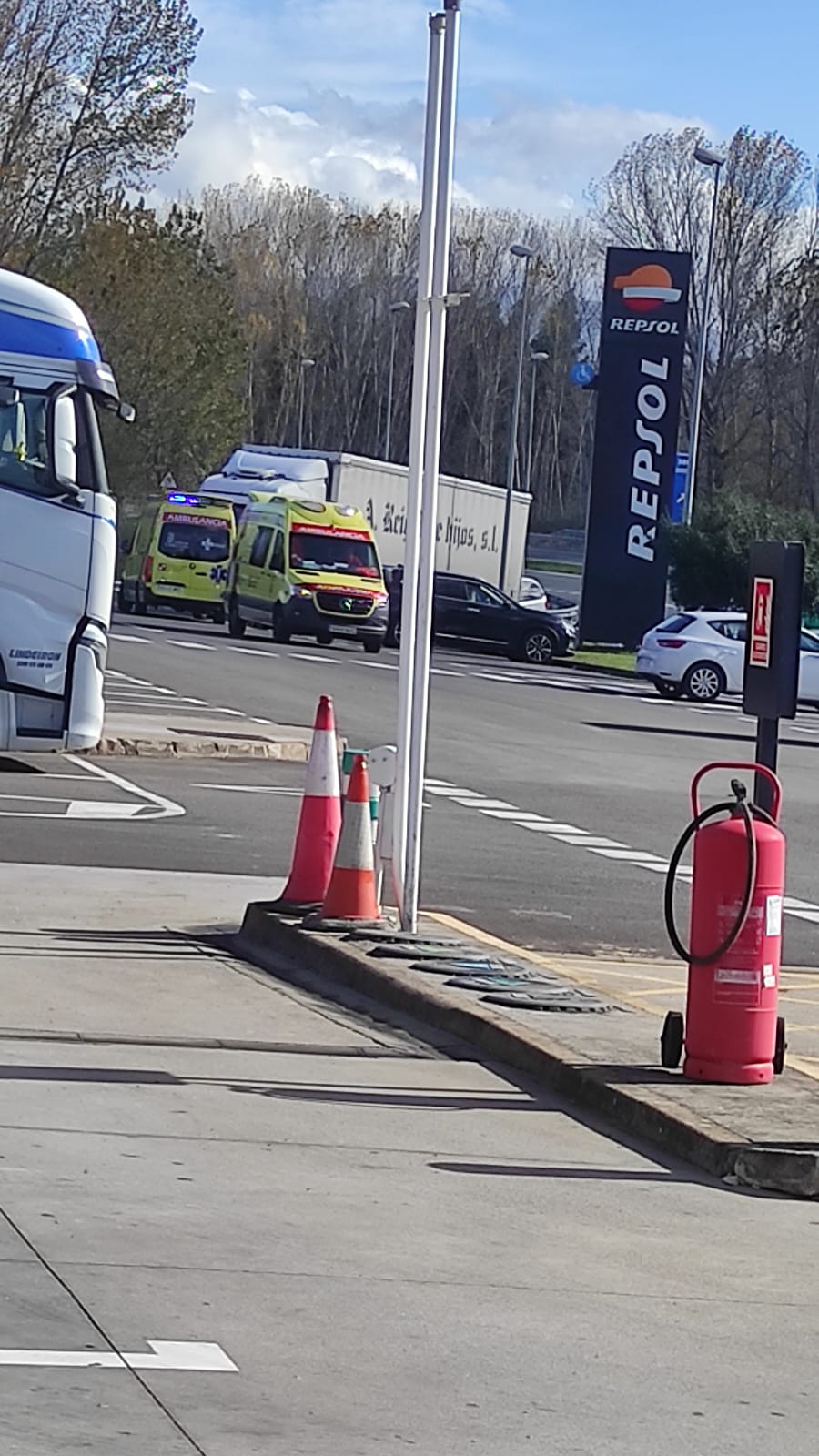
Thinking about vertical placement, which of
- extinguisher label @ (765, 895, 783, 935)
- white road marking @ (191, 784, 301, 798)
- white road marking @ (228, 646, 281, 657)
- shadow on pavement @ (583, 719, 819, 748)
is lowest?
shadow on pavement @ (583, 719, 819, 748)

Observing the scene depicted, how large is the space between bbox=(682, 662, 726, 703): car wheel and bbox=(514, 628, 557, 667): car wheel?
8922 millimetres

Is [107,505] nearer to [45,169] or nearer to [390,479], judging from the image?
[45,169]

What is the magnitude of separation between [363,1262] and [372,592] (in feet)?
131

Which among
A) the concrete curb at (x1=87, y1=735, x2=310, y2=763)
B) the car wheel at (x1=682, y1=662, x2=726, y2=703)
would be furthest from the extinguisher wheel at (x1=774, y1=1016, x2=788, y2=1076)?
the car wheel at (x1=682, y1=662, x2=726, y2=703)

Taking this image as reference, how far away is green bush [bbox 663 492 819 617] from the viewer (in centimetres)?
5419

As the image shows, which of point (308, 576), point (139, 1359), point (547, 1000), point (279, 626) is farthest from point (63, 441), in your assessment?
point (279, 626)

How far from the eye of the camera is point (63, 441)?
715 inches

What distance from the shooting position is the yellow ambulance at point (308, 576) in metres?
45.7

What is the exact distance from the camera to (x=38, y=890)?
42.4ft

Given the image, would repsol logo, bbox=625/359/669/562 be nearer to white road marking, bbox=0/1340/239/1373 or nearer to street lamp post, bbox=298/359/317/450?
white road marking, bbox=0/1340/239/1373

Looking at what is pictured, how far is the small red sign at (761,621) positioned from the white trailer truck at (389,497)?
136 ft

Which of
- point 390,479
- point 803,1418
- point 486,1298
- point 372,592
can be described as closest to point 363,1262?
point 486,1298

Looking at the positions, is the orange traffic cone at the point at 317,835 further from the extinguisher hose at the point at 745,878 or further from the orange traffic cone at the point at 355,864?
the extinguisher hose at the point at 745,878

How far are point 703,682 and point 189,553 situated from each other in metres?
18.2
